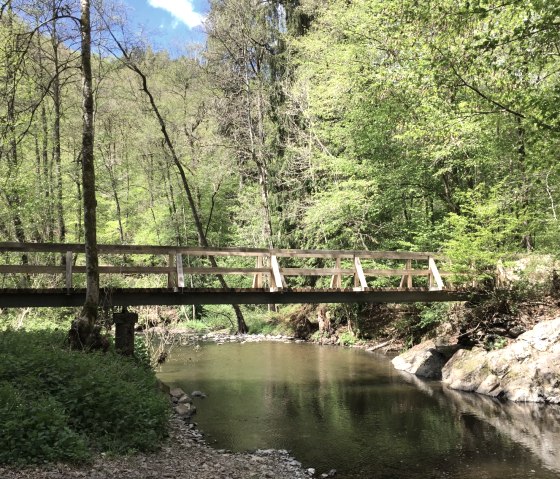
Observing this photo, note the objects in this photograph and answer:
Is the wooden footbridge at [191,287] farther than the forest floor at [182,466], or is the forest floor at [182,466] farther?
the wooden footbridge at [191,287]

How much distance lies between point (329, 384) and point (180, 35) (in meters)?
22.1

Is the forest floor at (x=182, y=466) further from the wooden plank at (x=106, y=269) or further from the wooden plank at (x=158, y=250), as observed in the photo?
the wooden plank at (x=158, y=250)

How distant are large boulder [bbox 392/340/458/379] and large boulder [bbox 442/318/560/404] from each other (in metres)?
0.97

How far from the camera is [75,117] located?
865 inches

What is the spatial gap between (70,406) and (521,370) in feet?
34.8

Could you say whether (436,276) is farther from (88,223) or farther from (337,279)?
(88,223)

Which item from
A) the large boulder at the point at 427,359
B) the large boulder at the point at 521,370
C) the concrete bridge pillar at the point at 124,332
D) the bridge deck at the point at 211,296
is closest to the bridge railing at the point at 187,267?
the bridge deck at the point at 211,296

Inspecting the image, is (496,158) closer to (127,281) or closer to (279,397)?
(279,397)

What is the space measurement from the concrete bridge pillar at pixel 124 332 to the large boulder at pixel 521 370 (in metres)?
8.72

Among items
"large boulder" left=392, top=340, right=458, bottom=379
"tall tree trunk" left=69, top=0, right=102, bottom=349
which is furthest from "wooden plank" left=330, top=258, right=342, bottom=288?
"tall tree trunk" left=69, top=0, right=102, bottom=349

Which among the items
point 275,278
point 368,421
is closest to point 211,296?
point 275,278

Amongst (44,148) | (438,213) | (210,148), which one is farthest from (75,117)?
(438,213)

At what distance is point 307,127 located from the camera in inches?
902

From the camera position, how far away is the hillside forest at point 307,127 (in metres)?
8.64
